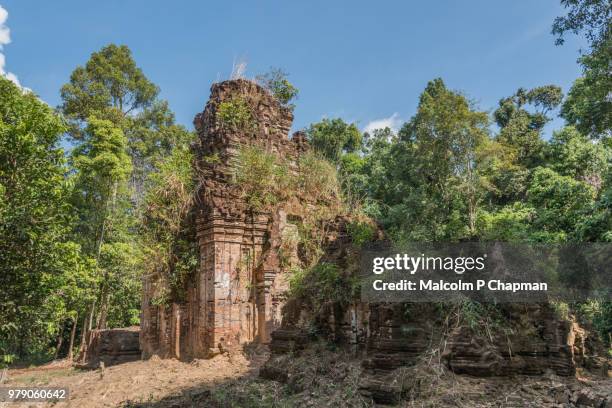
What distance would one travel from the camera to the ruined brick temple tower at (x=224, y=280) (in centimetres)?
1148

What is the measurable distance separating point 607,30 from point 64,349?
26.0 metres

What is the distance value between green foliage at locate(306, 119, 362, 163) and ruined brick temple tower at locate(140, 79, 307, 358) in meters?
17.1

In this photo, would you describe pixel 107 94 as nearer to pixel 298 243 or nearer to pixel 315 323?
pixel 298 243

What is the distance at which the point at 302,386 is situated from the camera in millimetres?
7199

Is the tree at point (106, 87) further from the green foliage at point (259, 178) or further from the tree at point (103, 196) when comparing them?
the green foliage at point (259, 178)

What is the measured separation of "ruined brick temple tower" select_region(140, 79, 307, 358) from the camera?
11.5m

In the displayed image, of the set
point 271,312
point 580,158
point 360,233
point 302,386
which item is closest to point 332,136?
point 580,158

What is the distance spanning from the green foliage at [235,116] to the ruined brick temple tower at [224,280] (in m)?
0.49

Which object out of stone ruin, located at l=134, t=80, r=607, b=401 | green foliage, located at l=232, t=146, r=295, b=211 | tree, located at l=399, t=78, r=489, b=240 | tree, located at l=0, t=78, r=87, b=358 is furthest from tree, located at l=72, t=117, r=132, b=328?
tree, located at l=399, t=78, r=489, b=240

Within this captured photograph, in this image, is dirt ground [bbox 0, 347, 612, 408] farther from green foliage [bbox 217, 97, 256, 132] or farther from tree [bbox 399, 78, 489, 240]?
tree [bbox 399, 78, 489, 240]

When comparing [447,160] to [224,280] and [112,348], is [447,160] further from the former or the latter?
[112,348]

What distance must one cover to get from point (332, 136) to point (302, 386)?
24615mm

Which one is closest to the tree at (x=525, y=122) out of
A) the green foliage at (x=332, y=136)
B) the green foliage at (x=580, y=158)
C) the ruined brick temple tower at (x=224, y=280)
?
the green foliage at (x=580, y=158)

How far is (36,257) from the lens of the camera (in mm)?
9438
